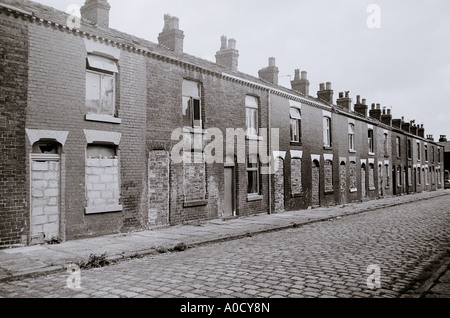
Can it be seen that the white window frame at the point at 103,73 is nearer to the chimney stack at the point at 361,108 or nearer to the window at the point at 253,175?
the window at the point at 253,175

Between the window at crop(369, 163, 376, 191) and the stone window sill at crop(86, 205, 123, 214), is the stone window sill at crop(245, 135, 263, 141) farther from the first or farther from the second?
the window at crop(369, 163, 376, 191)

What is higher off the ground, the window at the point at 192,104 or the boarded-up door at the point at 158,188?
the window at the point at 192,104

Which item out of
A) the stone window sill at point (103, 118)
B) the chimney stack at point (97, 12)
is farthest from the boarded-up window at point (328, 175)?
the chimney stack at point (97, 12)

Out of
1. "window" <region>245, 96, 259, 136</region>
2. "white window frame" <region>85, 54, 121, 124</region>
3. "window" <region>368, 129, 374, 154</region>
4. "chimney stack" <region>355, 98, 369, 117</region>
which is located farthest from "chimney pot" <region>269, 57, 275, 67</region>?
"chimney stack" <region>355, 98, 369, 117</region>

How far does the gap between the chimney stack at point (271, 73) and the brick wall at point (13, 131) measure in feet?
50.8

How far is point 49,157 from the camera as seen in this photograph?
35.2 feet

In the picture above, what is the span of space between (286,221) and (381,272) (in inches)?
340

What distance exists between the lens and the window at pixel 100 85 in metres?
11.9

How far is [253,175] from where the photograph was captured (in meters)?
18.8

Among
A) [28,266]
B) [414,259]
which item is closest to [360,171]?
[414,259]

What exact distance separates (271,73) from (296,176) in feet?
21.7

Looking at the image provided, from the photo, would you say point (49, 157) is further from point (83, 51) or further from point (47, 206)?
point (83, 51)

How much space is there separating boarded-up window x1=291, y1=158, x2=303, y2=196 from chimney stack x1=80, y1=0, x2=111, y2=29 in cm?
1266

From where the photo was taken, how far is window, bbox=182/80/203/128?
1516 centimetres
